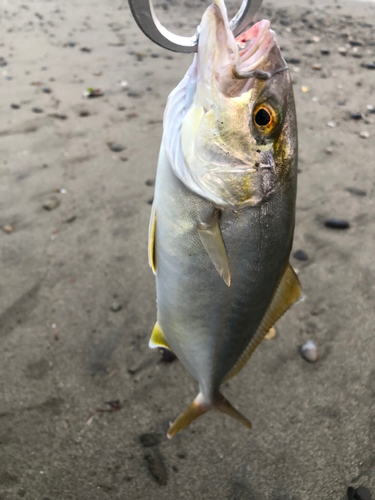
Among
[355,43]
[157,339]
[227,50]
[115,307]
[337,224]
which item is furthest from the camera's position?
[355,43]

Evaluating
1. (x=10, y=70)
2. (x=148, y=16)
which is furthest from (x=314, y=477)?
(x=10, y=70)

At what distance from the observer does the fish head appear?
983mm

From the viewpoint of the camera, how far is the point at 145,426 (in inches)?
76.8

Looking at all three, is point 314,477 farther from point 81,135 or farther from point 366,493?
point 81,135

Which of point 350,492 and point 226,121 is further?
point 350,492

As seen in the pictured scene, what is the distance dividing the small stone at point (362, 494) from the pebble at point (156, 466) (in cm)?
93

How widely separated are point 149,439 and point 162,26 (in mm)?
1898

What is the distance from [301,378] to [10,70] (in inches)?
210

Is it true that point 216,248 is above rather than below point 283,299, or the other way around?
above

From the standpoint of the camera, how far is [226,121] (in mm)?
1039

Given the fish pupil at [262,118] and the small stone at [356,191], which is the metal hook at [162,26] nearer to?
the fish pupil at [262,118]

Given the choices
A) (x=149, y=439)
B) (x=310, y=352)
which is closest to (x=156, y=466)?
(x=149, y=439)

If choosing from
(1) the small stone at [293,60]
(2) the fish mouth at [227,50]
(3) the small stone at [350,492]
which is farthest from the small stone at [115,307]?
(1) the small stone at [293,60]

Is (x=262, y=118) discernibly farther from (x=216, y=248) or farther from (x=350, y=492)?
(x=350, y=492)
